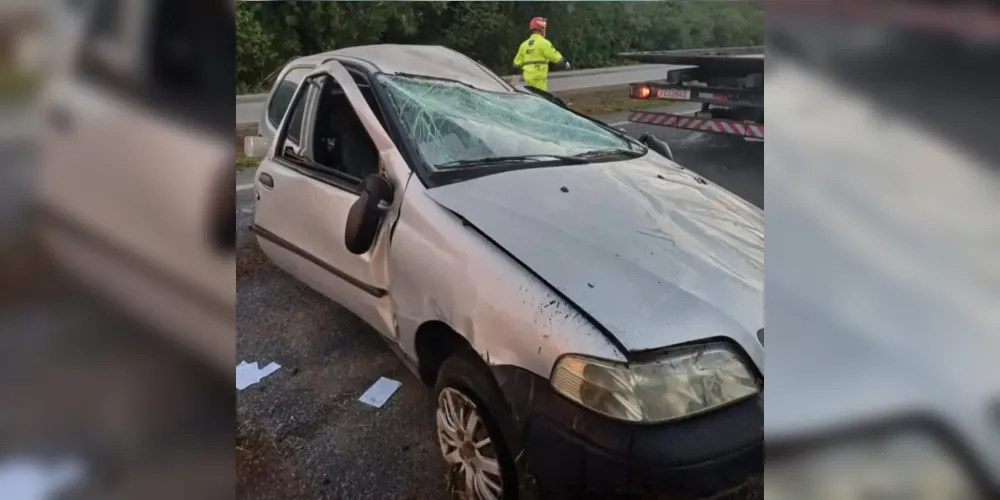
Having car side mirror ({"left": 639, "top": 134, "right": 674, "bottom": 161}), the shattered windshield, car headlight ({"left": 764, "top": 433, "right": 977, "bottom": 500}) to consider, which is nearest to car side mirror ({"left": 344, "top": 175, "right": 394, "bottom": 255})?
the shattered windshield

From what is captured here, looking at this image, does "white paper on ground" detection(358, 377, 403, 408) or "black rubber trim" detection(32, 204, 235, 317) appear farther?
"white paper on ground" detection(358, 377, 403, 408)

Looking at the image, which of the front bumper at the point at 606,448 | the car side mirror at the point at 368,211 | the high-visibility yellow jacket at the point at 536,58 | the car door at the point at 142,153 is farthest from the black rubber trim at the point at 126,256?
the high-visibility yellow jacket at the point at 536,58

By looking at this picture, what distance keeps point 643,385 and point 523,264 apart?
0.35 meters

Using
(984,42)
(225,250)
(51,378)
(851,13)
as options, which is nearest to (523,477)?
(225,250)

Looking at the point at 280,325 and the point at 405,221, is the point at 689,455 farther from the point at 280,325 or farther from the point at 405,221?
the point at 280,325

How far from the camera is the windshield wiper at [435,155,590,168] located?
1704 millimetres

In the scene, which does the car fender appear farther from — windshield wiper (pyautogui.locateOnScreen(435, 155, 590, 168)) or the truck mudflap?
the truck mudflap

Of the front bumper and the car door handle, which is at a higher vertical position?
the car door handle

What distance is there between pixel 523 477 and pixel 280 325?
2.26 feet

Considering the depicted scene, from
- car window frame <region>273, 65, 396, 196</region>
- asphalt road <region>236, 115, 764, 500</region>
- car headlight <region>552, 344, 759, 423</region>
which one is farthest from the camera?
car window frame <region>273, 65, 396, 196</region>

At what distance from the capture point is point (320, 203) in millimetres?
1756

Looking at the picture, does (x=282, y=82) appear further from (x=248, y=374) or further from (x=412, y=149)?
(x=248, y=374)

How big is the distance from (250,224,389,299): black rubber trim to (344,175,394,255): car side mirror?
0.28 ft

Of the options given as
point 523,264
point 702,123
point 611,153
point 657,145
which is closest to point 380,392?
point 523,264
